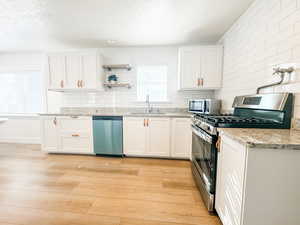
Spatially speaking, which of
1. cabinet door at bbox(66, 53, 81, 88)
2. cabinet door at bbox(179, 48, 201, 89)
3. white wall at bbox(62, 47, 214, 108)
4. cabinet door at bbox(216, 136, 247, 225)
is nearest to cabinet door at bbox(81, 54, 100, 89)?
cabinet door at bbox(66, 53, 81, 88)

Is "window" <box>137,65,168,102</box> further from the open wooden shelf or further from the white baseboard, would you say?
the white baseboard

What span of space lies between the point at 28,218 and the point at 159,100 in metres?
2.78

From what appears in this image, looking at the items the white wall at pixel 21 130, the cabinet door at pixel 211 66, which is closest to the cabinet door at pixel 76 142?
the white wall at pixel 21 130

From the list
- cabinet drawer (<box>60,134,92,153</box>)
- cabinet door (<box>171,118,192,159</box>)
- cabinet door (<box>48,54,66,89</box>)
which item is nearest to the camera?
cabinet door (<box>171,118,192,159</box>)

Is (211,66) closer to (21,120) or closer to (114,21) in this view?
(114,21)

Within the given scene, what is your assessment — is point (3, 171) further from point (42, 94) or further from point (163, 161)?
point (163, 161)

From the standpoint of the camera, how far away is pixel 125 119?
286 centimetres

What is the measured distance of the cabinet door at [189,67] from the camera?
2.82m

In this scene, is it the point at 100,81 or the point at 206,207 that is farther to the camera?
the point at 100,81

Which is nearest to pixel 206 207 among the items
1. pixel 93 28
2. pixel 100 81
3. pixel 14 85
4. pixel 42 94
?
pixel 100 81

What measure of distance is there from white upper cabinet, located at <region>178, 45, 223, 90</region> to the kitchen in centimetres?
2

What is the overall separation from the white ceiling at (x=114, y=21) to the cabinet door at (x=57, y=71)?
12.8 inches

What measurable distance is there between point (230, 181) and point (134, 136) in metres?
1.99

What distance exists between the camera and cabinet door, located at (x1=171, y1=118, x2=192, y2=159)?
275 centimetres
